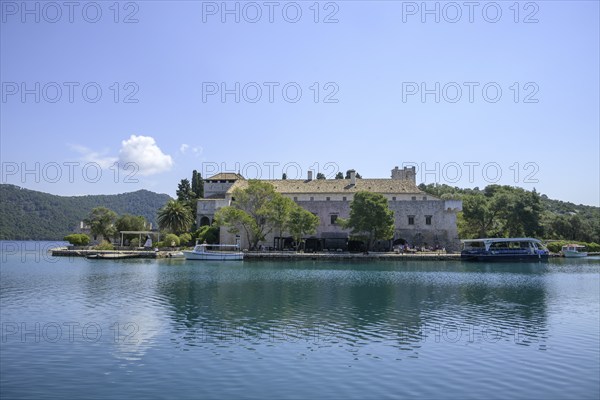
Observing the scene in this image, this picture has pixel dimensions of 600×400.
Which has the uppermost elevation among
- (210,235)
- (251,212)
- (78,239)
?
(251,212)

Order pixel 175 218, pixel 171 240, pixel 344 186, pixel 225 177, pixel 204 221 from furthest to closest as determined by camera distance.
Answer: pixel 225 177
pixel 204 221
pixel 344 186
pixel 175 218
pixel 171 240

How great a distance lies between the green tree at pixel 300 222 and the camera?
53375mm

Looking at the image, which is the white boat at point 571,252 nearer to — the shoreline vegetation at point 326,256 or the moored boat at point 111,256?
the shoreline vegetation at point 326,256

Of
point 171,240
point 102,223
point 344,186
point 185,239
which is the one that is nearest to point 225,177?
point 185,239

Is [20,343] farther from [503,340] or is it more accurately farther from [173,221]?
[173,221]

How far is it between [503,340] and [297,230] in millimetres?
39016

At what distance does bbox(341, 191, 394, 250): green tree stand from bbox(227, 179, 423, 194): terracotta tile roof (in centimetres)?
831

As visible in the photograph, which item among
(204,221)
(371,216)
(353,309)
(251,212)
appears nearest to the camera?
(353,309)

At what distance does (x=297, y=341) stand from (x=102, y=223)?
5649 cm

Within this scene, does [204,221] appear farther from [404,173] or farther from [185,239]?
[404,173]

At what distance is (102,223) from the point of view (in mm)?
65250

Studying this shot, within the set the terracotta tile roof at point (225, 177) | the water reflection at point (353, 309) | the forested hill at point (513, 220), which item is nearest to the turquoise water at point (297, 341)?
the water reflection at point (353, 309)

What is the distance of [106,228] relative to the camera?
214ft

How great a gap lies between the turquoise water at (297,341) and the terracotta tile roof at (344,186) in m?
33.8
